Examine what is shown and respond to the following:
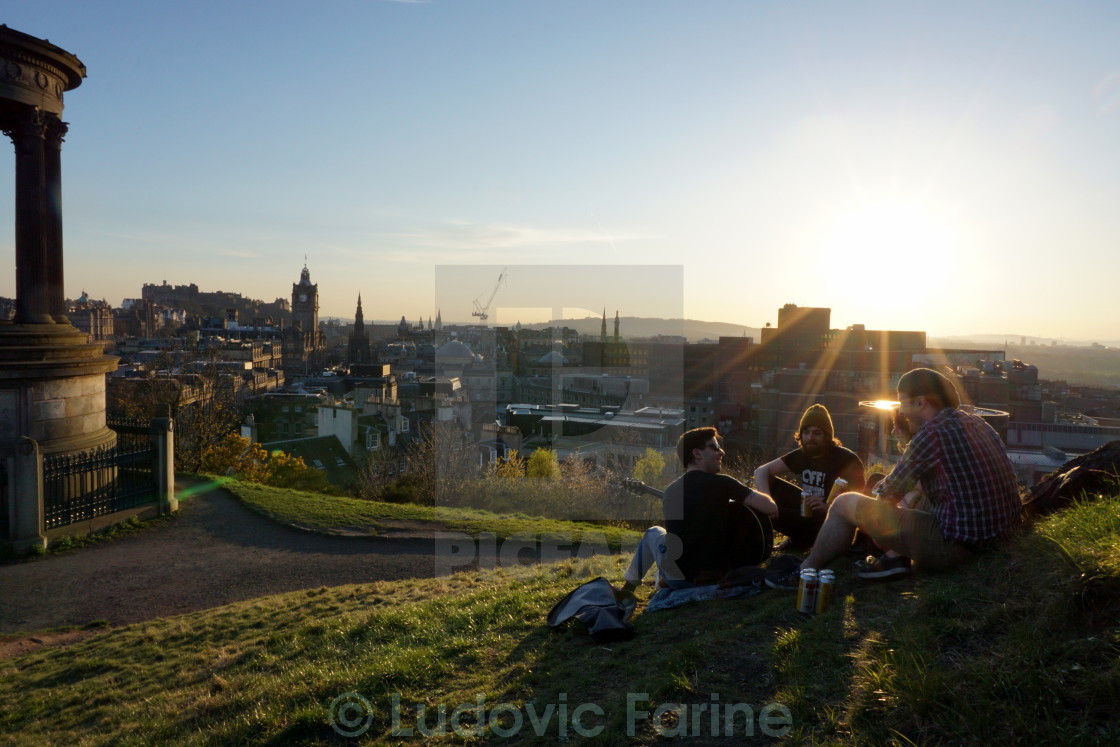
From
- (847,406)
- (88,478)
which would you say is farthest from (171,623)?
(847,406)

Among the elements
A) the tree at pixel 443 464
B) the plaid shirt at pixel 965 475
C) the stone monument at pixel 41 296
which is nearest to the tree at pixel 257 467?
the tree at pixel 443 464

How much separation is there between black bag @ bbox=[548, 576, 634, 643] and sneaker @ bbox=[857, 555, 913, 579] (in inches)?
62.0

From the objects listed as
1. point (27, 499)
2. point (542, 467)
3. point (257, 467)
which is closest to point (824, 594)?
point (27, 499)

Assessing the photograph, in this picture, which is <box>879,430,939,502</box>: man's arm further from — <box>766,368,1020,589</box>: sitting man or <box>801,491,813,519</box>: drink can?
<box>801,491,813,519</box>: drink can

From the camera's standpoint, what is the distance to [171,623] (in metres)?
7.21

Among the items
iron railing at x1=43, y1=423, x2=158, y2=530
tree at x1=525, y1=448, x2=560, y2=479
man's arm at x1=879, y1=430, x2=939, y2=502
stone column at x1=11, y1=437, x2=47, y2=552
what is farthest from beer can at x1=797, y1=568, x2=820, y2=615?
tree at x1=525, y1=448, x2=560, y2=479

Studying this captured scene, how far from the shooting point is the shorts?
4102 millimetres

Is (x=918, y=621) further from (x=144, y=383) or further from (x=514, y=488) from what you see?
(x=144, y=383)

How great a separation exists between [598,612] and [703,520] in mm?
1047

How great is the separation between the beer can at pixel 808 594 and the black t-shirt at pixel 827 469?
147 cm

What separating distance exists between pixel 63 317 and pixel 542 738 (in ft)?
43.2

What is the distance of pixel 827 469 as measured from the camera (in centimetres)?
560

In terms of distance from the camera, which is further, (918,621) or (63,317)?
(63,317)

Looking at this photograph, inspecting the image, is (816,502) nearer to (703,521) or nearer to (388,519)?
(703,521)
